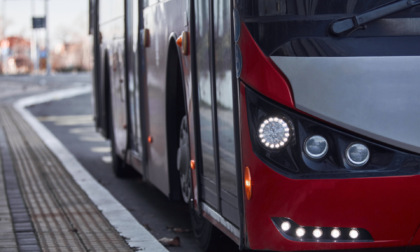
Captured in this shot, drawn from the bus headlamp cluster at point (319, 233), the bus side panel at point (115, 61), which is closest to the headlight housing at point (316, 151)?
the bus headlamp cluster at point (319, 233)

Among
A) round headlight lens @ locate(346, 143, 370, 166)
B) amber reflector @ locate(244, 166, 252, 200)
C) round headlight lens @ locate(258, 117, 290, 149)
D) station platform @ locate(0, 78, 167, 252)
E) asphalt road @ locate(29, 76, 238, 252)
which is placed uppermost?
round headlight lens @ locate(258, 117, 290, 149)

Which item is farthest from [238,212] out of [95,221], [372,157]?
[95,221]

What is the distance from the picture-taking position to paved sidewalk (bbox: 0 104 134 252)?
793 centimetres

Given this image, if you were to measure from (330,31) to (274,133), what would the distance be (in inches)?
22.7

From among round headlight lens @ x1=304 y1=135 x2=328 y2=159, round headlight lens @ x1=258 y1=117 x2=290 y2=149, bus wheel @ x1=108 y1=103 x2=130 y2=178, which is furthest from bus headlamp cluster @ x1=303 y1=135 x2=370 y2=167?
bus wheel @ x1=108 y1=103 x2=130 y2=178

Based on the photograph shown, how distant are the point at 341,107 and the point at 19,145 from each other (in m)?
13.3

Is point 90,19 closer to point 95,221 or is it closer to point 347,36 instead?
point 95,221

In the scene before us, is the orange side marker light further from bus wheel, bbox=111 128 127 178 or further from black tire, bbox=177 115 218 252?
bus wheel, bbox=111 128 127 178

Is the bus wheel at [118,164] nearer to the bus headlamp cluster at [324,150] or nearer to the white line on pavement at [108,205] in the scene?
the white line on pavement at [108,205]

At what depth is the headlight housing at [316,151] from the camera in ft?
17.1

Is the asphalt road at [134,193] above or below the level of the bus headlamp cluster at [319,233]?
below

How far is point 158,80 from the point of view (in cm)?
845

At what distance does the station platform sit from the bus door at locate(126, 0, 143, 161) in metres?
0.70

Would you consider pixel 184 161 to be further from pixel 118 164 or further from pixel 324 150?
pixel 118 164
